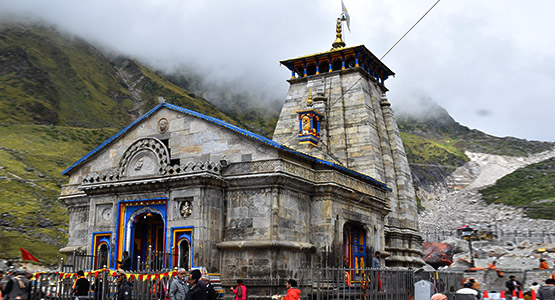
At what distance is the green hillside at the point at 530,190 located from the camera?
3314 inches

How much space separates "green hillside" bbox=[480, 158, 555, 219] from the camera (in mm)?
84188

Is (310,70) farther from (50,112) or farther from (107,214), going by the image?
(50,112)

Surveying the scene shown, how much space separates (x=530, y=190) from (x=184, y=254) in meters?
94.5

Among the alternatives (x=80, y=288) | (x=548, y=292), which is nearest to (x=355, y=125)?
(x=548, y=292)

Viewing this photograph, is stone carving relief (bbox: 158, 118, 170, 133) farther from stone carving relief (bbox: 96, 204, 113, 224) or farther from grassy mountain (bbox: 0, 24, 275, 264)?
grassy mountain (bbox: 0, 24, 275, 264)

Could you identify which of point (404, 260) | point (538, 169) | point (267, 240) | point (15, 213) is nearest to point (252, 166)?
point (267, 240)

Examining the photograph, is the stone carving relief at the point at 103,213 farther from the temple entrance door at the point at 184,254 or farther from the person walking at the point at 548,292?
the person walking at the point at 548,292

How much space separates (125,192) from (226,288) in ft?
19.1

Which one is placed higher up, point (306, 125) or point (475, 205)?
point (475, 205)

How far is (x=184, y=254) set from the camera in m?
20.6

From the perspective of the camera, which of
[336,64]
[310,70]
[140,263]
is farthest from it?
[310,70]

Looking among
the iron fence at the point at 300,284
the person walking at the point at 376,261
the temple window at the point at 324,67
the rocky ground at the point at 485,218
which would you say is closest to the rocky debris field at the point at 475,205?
the rocky ground at the point at 485,218

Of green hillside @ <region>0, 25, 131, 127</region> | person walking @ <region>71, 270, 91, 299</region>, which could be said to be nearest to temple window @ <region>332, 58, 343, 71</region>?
person walking @ <region>71, 270, 91, 299</region>

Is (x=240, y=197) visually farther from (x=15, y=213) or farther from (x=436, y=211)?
(x=436, y=211)
